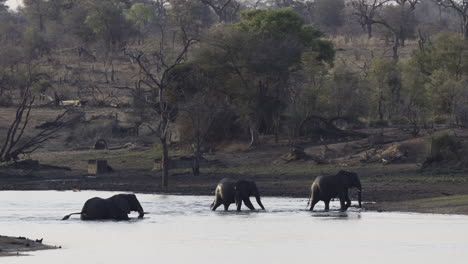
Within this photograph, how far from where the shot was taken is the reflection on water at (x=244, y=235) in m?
20.5

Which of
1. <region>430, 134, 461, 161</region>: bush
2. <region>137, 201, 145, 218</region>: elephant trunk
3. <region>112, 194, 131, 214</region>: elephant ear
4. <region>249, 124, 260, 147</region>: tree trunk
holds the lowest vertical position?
<region>137, 201, 145, 218</region>: elephant trunk

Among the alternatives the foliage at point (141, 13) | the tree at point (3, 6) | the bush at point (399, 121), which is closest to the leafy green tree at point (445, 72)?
the bush at point (399, 121)

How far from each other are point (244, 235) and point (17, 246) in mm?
6017

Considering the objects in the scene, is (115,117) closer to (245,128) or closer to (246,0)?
(245,128)

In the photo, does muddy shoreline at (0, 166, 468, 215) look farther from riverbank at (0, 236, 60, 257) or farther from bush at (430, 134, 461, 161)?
riverbank at (0, 236, 60, 257)

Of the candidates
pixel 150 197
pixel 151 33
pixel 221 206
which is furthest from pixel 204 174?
pixel 151 33

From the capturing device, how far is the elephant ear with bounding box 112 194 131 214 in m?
28.0

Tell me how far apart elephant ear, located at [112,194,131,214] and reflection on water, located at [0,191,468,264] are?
0.39 metres

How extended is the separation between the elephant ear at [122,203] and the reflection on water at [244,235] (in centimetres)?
39

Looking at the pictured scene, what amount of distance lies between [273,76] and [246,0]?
2985 inches

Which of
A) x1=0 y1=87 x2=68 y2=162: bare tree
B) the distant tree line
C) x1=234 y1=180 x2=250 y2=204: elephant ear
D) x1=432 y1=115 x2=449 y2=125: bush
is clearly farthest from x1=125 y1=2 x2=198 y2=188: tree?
x1=432 y1=115 x2=449 y2=125: bush

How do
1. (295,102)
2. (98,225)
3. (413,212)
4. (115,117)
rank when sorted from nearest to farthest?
(98,225) < (413,212) < (295,102) < (115,117)

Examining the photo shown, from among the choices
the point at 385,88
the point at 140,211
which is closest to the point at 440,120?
the point at 385,88

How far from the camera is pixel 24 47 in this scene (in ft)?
281
